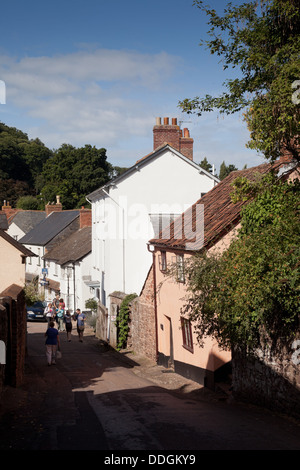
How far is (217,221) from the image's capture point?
17969 mm

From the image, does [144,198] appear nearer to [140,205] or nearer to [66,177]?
[140,205]

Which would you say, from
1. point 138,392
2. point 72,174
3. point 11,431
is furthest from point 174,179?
point 72,174

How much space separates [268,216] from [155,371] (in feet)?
32.1

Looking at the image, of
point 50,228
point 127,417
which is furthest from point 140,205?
point 50,228

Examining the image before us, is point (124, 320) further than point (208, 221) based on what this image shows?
Yes

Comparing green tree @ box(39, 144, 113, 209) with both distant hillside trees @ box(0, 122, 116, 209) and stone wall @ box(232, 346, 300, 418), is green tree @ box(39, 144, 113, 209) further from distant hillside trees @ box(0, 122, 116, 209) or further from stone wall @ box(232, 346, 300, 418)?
stone wall @ box(232, 346, 300, 418)

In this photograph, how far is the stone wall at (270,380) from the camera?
38.1 feet

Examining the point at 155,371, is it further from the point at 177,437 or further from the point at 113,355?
the point at 177,437

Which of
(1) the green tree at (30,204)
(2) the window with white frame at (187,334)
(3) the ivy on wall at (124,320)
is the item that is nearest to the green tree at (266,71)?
(2) the window with white frame at (187,334)

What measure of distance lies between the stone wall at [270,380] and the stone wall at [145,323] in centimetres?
887

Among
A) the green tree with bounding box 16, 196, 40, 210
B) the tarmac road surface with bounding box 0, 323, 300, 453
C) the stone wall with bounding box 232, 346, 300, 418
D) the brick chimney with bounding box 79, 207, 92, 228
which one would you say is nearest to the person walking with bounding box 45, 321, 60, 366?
the tarmac road surface with bounding box 0, 323, 300, 453

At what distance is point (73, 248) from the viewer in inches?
1848

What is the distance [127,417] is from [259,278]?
A: 4.14m

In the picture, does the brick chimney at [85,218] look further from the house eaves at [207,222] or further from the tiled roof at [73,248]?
the house eaves at [207,222]
